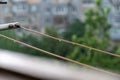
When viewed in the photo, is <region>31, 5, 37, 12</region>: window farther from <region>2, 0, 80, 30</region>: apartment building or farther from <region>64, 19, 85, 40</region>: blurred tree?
<region>64, 19, 85, 40</region>: blurred tree

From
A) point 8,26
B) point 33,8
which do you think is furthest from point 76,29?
point 8,26

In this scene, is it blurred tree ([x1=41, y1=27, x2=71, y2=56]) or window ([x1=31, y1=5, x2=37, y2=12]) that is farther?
window ([x1=31, y1=5, x2=37, y2=12])

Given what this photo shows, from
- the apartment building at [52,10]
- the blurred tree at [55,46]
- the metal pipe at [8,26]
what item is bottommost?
the apartment building at [52,10]

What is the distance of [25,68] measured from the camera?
23 centimetres

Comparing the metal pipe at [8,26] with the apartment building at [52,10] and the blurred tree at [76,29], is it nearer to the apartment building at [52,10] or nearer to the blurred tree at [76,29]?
the blurred tree at [76,29]

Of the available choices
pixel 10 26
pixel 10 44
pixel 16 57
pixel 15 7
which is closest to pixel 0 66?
pixel 16 57

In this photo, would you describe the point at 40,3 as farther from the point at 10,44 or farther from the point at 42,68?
the point at 42,68

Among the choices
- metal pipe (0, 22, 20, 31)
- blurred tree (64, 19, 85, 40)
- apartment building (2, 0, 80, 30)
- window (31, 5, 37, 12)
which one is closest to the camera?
metal pipe (0, 22, 20, 31)

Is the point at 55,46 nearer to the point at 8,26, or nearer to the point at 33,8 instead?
the point at 8,26

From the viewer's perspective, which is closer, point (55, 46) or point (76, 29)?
point (55, 46)

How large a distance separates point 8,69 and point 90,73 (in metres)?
0.06

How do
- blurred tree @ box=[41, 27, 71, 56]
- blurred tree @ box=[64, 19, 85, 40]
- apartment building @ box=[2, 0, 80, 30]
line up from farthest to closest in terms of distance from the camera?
1. apartment building @ box=[2, 0, 80, 30]
2. blurred tree @ box=[64, 19, 85, 40]
3. blurred tree @ box=[41, 27, 71, 56]

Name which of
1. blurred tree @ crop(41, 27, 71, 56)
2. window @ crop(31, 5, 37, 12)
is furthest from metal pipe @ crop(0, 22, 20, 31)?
window @ crop(31, 5, 37, 12)

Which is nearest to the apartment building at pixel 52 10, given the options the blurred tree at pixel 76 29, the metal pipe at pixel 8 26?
the blurred tree at pixel 76 29
